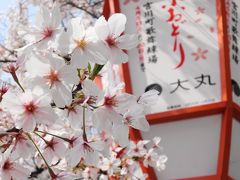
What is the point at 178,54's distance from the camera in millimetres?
4660

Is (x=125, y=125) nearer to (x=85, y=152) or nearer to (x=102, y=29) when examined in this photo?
(x=85, y=152)

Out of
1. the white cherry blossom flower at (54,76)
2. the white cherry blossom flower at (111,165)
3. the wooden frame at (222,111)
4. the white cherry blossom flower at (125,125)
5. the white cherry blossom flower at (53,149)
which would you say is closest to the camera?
the white cherry blossom flower at (54,76)

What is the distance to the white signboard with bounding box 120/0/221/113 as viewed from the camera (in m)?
4.57

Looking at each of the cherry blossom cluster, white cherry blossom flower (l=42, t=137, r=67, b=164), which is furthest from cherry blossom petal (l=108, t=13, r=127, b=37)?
white cherry blossom flower (l=42, t=137, r=67, b=164)

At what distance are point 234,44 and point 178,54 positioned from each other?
547 millimetres

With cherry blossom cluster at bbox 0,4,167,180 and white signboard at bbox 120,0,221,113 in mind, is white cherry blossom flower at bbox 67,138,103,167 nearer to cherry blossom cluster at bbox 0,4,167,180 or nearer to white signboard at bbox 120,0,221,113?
cherry blossom cluster at bbox 0,4,167,180

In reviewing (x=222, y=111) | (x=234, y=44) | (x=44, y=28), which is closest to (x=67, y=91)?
(x=44, y=28)

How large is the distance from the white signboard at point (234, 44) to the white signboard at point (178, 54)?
193 millimetres

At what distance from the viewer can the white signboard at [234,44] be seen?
469 centimetres

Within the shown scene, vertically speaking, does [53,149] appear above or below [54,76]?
below

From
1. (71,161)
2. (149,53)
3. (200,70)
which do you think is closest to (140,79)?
(149,53)

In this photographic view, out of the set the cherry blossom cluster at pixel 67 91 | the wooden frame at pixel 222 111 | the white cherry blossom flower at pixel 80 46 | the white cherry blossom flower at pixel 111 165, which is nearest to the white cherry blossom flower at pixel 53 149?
the cherry blossom cluster at pixel 67 91

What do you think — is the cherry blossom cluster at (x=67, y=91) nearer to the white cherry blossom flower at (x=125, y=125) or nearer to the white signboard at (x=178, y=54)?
the white cherry blossom flower at (x=125, y=125)

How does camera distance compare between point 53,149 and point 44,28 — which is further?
Answer: point 53,149
